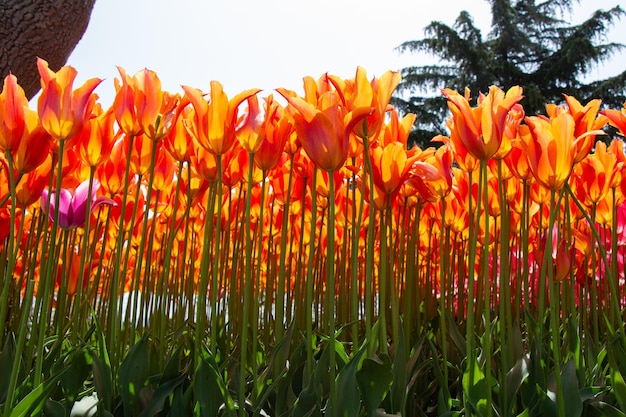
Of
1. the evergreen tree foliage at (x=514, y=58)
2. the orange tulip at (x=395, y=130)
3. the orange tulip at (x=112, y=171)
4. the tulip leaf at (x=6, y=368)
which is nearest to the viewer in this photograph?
the tulip leaf at (x=6, y=368)

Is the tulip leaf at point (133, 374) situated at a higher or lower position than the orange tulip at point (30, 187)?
lower

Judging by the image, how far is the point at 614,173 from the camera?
127 centimetres

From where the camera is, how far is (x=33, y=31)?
239 centimetres

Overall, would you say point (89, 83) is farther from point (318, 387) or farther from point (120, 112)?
point (318, 387)

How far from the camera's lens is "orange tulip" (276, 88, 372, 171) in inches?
32.9

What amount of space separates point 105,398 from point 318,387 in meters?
0.34

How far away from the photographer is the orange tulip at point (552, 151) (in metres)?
0.87

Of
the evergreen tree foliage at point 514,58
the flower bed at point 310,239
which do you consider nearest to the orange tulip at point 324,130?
the flower bed at point 310,239

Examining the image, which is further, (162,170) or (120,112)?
(162,170)

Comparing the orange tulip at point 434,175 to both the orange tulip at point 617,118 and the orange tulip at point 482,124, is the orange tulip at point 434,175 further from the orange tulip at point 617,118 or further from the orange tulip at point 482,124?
the orange tulip at point 617,118

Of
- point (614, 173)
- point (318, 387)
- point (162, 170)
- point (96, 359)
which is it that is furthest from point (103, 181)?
point (614, 173)

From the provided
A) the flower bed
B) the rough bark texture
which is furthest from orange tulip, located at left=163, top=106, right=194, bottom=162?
the rough bark texture

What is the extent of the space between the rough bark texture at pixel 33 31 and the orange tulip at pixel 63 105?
5.69 ft

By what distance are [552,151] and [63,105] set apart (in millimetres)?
783
